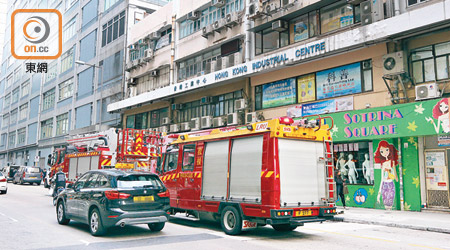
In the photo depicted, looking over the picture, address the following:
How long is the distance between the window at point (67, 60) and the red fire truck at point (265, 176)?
151ft

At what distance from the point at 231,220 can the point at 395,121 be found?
9230 mm

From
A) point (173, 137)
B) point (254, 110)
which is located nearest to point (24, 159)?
point (254, 110)

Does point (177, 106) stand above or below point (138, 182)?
above

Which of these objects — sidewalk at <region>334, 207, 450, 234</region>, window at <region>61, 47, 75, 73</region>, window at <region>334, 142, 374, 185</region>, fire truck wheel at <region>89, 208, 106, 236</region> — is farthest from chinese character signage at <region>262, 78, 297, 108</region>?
window at <region>61, 47, 75, 73</region>

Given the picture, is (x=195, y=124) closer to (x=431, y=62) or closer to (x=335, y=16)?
(x=335, y=16)

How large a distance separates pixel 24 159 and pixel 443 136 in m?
66.5

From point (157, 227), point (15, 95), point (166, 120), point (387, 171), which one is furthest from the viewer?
point (15, 95)

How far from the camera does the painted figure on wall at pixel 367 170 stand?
683 inches

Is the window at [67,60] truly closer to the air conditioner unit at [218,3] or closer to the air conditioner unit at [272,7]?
the air conditioner unit at [218,3]

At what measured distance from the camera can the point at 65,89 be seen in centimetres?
5300

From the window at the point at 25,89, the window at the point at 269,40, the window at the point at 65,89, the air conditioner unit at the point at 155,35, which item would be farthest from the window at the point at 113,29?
the window at the point at 25,89

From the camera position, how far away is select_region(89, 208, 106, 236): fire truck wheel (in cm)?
936

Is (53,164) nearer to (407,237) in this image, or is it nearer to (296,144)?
(296,144)

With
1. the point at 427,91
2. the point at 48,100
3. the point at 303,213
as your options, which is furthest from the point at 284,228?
the point at 48,100
